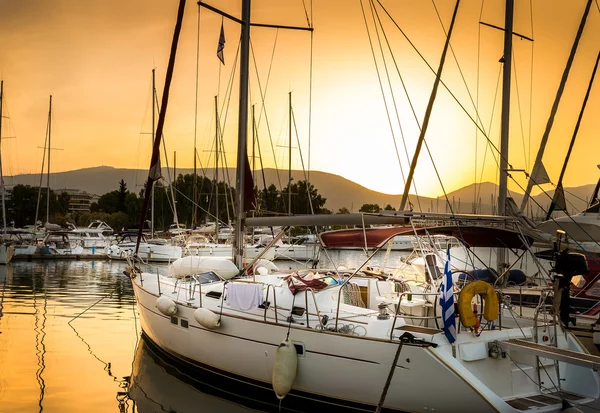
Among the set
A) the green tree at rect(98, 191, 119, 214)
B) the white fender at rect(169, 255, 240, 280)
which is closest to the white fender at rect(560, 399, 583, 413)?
the white fender at rect(169, 255, 240, 280)

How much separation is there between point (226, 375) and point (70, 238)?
63293 mm

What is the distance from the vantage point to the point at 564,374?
1112 centimetres

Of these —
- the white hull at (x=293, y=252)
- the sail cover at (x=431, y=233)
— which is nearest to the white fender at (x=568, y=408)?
the sail cover at (x=431, y=233)

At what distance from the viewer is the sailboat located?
9820mm

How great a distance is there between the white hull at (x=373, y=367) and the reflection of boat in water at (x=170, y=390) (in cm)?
63

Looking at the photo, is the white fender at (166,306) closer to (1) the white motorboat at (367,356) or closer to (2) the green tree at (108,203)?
(1) the white motorboat at (367,356)

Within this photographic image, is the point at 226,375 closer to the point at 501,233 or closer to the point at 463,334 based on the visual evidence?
the point at 463,334

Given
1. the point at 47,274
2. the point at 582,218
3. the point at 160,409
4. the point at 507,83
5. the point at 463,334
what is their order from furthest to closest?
the point at 47,274
the point at 507,83
the point at 582,218
the point at 160,409
the point at 463,334

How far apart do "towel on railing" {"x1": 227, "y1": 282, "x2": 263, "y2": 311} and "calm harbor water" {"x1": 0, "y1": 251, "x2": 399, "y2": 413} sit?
2014 mm

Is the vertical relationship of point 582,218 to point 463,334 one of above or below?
above

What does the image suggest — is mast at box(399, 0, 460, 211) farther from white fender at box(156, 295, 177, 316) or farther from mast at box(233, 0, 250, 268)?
white fender at box(156, 295, 177, 316)

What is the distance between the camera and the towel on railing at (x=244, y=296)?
12641 millimetres

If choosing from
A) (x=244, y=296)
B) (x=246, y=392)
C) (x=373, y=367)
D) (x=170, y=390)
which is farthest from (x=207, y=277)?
(x=373, y=367)

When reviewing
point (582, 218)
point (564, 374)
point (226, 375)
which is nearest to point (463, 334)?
point (564, 374)
